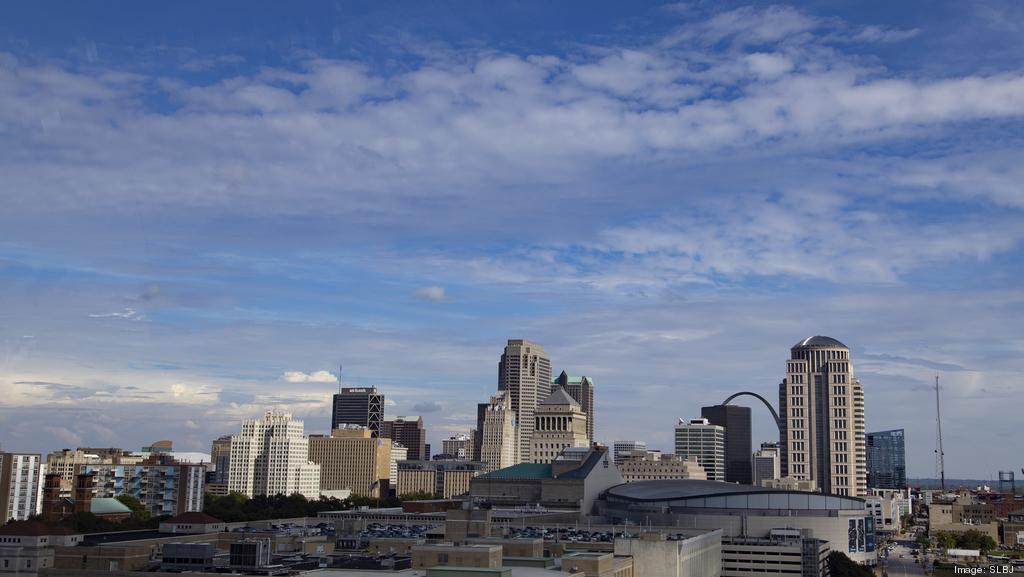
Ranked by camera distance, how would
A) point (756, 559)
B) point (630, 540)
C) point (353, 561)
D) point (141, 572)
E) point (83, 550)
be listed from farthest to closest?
point (756, 559), point (630, 540), point (83, 550), point (353, 561), point (141, 572)

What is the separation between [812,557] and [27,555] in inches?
5219

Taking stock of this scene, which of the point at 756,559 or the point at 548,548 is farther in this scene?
the point at 756,559

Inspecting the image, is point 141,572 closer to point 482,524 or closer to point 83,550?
point 83,550

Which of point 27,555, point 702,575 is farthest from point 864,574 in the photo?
point 27,555

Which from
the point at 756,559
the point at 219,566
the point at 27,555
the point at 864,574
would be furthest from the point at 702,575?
the point at 27,555

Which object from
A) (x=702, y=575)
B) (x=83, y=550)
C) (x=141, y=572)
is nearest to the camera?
(x=141, y=572)

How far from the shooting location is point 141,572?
114 meters

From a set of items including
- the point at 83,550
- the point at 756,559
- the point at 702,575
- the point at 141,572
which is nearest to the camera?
the point at 141,572

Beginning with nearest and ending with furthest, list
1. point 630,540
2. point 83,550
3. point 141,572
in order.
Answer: point 141,572 → point 83,550 → point 630,540

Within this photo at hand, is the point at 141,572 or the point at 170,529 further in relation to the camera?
the point at 170,529

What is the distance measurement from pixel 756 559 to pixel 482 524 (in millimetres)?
53007

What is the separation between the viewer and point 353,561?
404 feet

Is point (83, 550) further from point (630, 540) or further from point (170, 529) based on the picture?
point (630, 540)

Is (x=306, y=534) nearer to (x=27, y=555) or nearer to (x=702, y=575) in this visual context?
(x=27, y=555)
